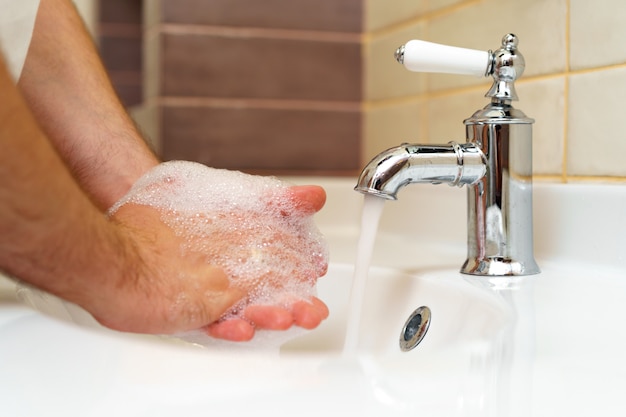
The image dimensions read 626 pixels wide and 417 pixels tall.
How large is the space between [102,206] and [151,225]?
0.46 ft

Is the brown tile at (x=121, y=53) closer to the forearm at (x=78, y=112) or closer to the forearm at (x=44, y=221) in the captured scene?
the forearm at (x=78, y=112)

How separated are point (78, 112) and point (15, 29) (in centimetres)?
14

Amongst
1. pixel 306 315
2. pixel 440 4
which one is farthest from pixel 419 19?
pixel 306 315

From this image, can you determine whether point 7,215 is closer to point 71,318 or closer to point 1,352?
point 1,352

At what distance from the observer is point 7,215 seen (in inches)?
15.8

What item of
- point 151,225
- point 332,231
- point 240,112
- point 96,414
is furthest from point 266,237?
point 240,112

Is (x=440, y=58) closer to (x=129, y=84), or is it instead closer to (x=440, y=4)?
(x=440, y=4)

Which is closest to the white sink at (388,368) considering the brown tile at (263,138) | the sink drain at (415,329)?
the sink drain at (415,329)

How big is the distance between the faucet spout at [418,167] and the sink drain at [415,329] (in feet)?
0.35

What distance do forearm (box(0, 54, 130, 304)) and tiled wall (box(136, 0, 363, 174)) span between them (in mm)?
750

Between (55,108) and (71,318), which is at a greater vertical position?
(55,108)

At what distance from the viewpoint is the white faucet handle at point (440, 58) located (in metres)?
0.61

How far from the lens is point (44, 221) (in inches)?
16.2

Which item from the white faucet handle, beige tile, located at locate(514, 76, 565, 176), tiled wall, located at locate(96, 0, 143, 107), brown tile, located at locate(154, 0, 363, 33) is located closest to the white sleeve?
the white faucet handle
